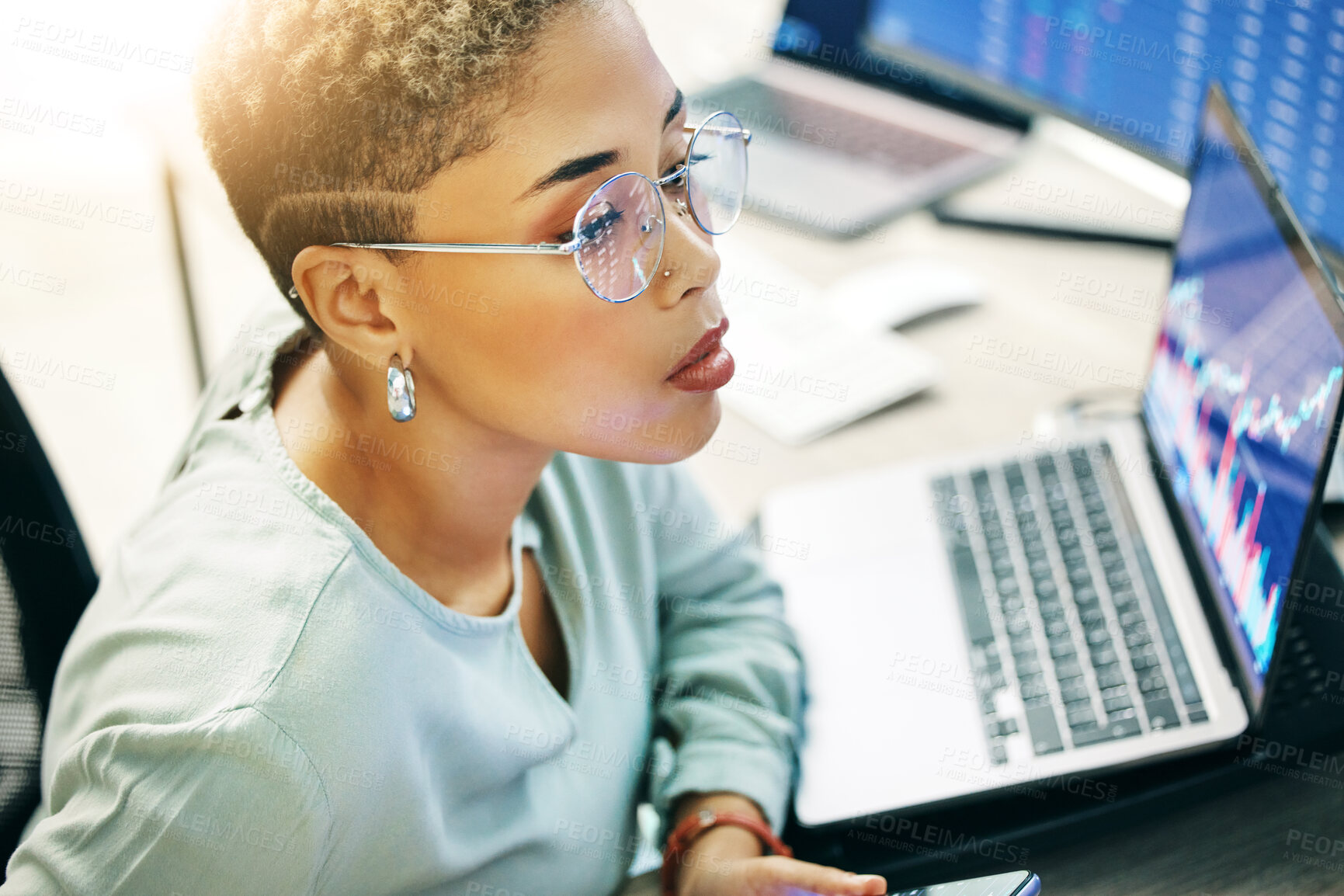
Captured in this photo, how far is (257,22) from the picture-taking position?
0.66 metres

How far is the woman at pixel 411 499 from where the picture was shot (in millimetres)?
623

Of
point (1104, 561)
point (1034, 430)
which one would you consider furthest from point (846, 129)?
point (1104, 561)

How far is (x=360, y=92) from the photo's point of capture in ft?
2.06

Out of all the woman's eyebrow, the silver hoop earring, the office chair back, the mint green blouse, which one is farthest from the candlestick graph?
the office chair back

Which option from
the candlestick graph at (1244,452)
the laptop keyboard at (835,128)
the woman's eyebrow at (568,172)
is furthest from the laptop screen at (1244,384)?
the laptop keyboard at (835,128)

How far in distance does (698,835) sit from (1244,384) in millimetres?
533

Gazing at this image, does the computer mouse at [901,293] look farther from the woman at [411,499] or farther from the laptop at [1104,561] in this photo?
the woman at [411,499]

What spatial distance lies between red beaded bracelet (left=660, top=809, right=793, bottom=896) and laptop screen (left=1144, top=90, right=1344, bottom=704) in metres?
0.36

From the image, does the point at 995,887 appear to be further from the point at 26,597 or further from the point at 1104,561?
the point at 26,597

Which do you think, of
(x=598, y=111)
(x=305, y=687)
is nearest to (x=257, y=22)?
(x=598, y=111)

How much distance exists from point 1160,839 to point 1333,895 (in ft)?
0.34

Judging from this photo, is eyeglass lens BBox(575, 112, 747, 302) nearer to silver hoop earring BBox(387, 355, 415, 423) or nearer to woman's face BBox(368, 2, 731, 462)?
woman's face BBox(368, 2, 731, 462)

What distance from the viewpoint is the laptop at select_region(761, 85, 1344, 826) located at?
75 cm

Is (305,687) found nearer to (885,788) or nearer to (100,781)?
(100,781)
